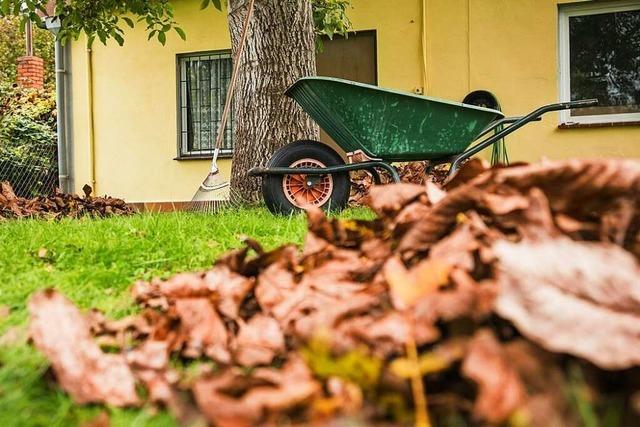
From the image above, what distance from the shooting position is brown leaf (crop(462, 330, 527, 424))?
76cm

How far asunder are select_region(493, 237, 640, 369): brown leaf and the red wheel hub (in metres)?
3.17

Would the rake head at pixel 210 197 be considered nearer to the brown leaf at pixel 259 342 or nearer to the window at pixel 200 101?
the window at pixel 200 101

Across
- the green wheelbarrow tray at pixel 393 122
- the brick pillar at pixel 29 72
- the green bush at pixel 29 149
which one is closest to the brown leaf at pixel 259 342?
the green wheelbarrow tray at pixel 393 122

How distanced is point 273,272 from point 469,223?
0.43 metres

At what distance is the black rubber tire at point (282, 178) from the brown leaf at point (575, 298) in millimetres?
3080

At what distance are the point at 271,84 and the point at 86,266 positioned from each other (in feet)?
10.1

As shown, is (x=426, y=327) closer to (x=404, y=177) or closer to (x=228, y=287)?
(x=228, y=287)

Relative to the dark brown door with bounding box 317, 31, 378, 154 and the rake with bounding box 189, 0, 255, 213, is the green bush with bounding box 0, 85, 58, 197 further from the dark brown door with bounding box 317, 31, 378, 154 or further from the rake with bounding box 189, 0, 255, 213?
the rake with bounding box 189, 0, 255, 213

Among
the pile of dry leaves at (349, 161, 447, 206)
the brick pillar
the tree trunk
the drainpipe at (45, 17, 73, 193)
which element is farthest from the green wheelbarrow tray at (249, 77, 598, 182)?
the brick pillar

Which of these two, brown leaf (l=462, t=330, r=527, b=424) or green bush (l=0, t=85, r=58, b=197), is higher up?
green bush (l=0, t=85, r=58, b=197)

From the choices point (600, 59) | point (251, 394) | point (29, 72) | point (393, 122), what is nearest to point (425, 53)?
point (600, 59)

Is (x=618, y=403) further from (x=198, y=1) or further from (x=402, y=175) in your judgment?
(x=198, y=1)

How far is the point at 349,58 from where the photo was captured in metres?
8.45

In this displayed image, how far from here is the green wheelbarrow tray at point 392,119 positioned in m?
3.92
